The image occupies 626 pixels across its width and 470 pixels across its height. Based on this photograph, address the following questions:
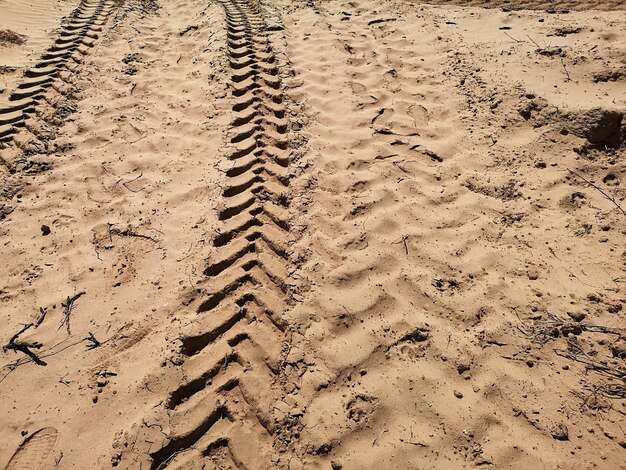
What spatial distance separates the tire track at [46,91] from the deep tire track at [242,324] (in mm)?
1754

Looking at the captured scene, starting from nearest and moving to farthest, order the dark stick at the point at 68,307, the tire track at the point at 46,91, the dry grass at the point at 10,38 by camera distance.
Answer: the dark stick at the point at 68,307
the tire track at the point at 46,91
the dry grass at the point at 10,38

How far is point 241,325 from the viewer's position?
2.21 metres

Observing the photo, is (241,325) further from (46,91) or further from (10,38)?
(10,38)

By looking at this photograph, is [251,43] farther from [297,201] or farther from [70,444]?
[70,444]

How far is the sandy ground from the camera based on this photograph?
1.80 m

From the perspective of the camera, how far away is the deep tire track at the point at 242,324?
1.80 metres

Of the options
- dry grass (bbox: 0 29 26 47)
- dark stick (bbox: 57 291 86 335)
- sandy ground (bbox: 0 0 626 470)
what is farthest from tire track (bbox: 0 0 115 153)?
dark stick (bbox: 57 291 86 335)

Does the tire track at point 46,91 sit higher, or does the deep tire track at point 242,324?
the tire track at point 46,91

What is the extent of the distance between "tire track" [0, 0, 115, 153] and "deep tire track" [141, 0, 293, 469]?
1.75 metres

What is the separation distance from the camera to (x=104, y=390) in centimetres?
197

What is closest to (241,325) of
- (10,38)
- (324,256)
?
(324,256)

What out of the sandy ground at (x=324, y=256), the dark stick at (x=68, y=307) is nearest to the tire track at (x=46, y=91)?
the sandy ground at (x=324, y=256)

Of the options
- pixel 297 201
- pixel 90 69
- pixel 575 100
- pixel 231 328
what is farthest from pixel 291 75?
pixel 231 328

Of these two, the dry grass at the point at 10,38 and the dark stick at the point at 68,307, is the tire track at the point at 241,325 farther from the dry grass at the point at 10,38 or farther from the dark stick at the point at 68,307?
the dry grass at the point at 10,38
